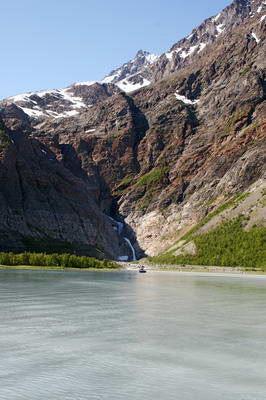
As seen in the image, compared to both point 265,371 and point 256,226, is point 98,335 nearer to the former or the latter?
point 265,371

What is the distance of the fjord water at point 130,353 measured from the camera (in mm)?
19422

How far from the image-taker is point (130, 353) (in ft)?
84.5

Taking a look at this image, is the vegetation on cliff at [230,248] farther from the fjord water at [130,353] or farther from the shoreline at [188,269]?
the fjord water at [130,353]

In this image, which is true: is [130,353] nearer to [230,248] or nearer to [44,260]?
[44,260]

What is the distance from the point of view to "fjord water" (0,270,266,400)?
19.4 metres

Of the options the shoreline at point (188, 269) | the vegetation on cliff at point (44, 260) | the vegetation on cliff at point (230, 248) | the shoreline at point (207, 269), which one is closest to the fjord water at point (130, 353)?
the shoreline at point (188, 269)

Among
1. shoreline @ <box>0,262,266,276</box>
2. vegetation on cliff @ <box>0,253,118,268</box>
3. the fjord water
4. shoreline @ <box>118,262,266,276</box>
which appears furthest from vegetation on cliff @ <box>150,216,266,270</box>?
the fjord water

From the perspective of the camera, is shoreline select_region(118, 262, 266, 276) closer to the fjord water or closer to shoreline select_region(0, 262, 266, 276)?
shoreline select_region(0, 262, 266, 276)

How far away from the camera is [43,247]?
195 m

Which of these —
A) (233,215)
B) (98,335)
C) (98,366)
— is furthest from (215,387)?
(233,215)

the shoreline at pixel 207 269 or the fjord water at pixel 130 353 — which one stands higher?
the shoreline at pixel 207 269

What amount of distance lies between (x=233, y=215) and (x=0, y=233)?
9052 centimetres

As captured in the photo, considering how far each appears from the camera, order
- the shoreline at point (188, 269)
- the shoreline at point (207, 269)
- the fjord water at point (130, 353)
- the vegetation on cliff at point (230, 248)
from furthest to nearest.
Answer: the vegetation on cliff at point (230, 248) → the shoreline at point (207, 269) → the shoreline at point (188, 269) → the fjord water at point (130, 353)

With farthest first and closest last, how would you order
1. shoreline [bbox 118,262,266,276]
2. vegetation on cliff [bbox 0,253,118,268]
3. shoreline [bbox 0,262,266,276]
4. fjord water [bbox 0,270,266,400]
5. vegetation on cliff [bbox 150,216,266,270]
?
1. vegetation on cliff [bbox 150,216,266,270]
2. shoreline [bbox 118,262,266,276]
3. vegetation on cliff [bbox 0,253,118,268]
4. shoreline [bbox 0,262,266,276]
5. fjord water [bbox 0,270,266,400]
